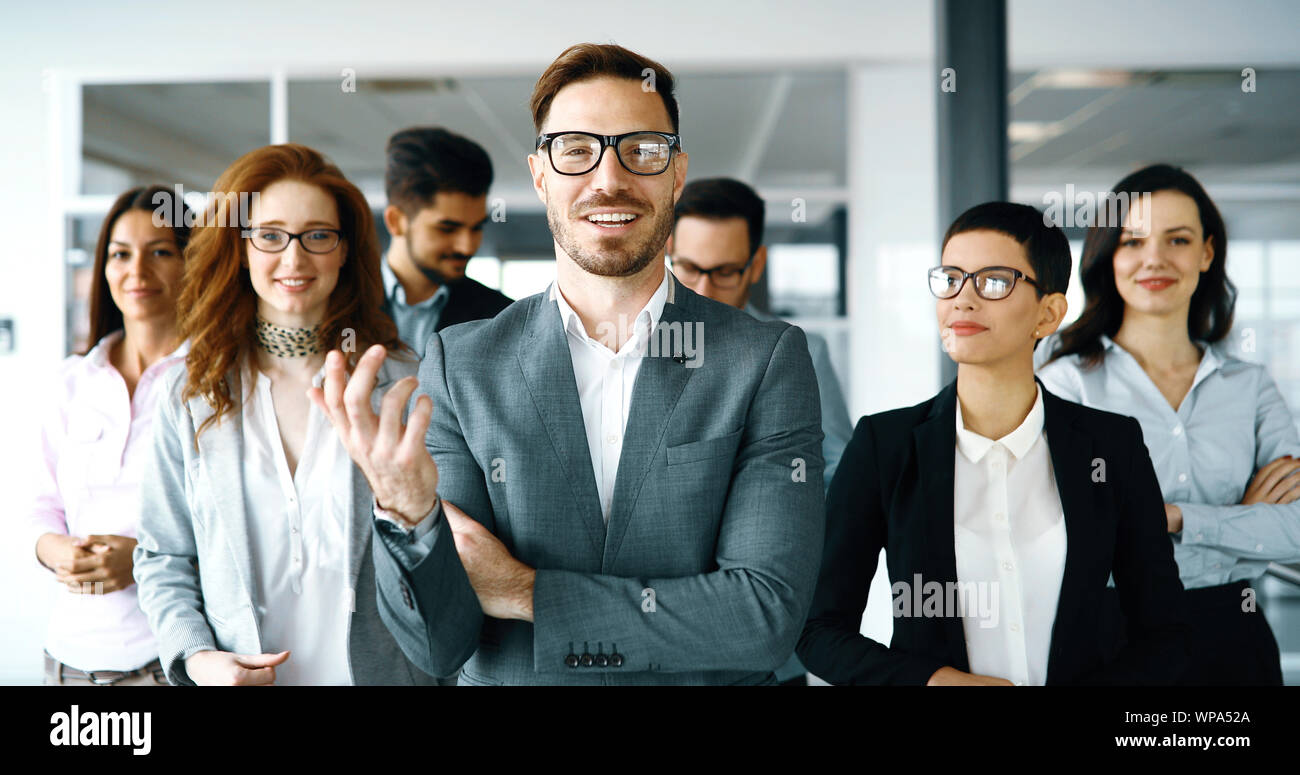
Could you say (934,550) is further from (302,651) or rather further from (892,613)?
(302,651)

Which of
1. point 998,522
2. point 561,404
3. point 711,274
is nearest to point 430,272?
point 711,274

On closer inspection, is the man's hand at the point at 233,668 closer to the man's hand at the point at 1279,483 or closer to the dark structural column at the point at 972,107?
the dark structural column at the point at 972,107

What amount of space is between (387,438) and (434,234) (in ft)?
4.30

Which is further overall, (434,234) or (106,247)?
(434,234)

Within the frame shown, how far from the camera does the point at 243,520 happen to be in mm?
1955

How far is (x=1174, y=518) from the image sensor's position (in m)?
2.10

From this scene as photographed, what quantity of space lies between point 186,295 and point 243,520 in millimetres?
586

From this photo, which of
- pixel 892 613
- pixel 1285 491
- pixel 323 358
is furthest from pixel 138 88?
pixel 1285 491

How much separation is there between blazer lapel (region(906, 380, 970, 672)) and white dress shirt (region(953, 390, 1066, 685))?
0.07 feet

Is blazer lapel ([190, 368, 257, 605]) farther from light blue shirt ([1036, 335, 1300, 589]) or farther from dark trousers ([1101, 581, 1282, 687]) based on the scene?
dark trousers ([1101, 581, 1282, 687])

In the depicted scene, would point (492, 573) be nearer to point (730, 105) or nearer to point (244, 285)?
point (244, 285)

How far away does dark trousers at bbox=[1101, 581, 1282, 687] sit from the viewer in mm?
2160

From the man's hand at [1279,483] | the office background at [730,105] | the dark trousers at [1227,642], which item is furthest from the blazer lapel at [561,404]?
the office background at [730,105]

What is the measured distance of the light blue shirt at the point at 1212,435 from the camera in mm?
2137
